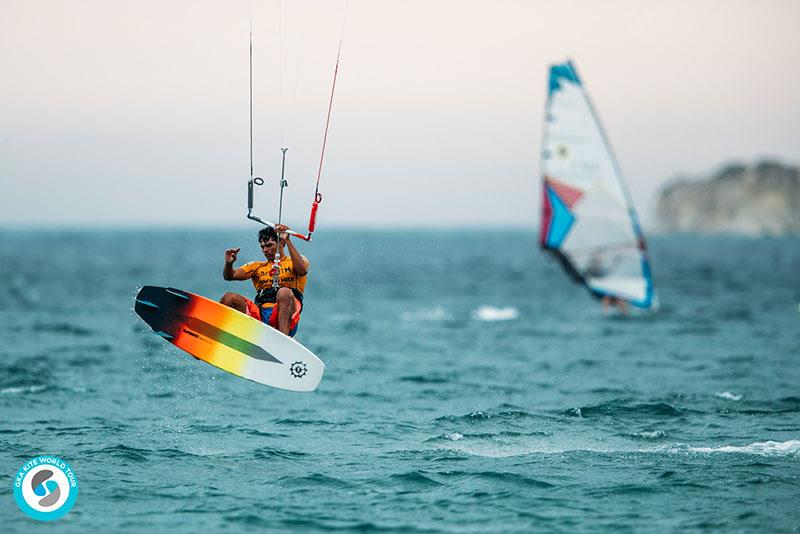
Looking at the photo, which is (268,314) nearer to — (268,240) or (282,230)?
(268,240)

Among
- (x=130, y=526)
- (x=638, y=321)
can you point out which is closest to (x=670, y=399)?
(x=130, y=526)

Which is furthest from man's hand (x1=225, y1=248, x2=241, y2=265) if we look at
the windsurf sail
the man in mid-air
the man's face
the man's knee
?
the windsurf sail

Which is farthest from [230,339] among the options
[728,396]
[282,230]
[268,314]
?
[728,396]

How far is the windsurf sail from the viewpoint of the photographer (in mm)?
34531

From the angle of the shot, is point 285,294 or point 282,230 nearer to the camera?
point 282,230

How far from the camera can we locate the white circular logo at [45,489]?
13281 millimetres

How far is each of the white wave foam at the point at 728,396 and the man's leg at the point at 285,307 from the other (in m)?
10.5

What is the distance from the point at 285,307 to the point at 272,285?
420mm

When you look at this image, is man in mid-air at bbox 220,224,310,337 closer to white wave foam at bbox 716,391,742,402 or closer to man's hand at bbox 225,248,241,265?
man's hand at bbox 225,248,241,265

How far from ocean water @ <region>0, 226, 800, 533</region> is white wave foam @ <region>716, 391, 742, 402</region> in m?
0.08

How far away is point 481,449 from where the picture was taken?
16719 millimetres

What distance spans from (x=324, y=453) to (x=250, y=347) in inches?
94.0

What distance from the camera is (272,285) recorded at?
1503 centimetres

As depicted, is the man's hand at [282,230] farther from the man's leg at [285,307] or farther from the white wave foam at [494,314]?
the white wave foam at [494,314]
